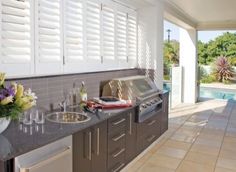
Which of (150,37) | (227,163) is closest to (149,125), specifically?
(227,163)

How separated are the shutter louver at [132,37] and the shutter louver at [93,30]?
3.35 ft

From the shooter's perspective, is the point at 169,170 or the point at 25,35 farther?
the point at 169,170

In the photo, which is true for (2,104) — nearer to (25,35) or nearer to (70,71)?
(25,35)

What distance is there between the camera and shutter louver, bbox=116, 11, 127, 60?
3.94 meters

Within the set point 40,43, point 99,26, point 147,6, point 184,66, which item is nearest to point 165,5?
point 147,6

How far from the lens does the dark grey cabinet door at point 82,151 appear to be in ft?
6.86

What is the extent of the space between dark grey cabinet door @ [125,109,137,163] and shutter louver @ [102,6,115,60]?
984 millimetres

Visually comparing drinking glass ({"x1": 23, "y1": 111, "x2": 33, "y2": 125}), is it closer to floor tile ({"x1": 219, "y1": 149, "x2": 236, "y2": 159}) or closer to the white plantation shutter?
the white plantation shutter

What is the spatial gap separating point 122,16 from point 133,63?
0.87 meters

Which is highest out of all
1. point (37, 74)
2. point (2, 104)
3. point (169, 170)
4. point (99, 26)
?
point (99, 26)

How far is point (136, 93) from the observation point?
3.57 m

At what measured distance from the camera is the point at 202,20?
7.59 metres

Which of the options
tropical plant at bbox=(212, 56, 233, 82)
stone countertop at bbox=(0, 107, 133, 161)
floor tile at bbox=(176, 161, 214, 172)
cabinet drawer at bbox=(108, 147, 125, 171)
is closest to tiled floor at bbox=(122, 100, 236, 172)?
floor tile at bbox=(176, 161, 214, 172)

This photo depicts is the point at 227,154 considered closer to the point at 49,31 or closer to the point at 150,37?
the point at 150,37
